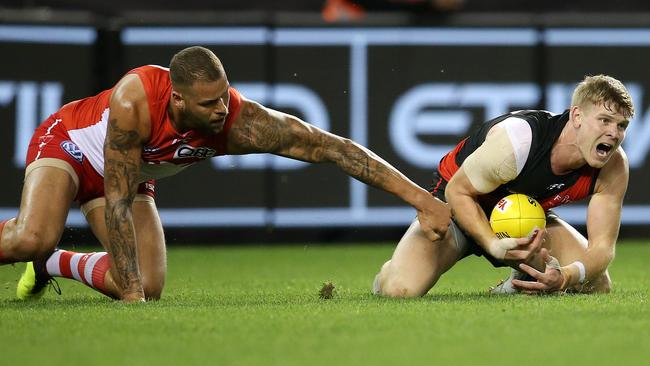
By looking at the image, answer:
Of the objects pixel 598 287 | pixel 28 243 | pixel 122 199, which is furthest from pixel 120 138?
pixel 598 287

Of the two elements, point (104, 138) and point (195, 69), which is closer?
point (195, 69)

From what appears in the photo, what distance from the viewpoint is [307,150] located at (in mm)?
6152

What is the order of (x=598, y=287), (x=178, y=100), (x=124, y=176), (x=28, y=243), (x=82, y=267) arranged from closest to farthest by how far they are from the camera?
(x=178, y=100), (x=124, y=176), (x=28, y=243), (x=598, y=287), (x=82, y=267)

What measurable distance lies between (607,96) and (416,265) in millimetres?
1334

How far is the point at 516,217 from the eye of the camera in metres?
6.17

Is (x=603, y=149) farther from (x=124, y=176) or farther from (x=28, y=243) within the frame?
(x=28, y=243)

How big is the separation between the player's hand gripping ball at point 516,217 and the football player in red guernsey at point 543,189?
8 centimetres

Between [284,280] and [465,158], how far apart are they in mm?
1761

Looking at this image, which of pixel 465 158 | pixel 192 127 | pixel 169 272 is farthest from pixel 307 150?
pixel 169 272

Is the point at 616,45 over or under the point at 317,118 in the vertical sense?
over

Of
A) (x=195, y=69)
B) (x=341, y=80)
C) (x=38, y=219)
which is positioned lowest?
(x=38, y=219)

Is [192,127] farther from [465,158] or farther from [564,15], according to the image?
[564,15]

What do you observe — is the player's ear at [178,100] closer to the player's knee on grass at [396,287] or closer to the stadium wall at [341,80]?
the player's knee on grass at [396,287]

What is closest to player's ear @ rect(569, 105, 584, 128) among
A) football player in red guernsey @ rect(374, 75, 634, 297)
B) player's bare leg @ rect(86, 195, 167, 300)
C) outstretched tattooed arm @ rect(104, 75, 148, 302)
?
football player in red guernsey @ rect(374, 75, 634, 297)
